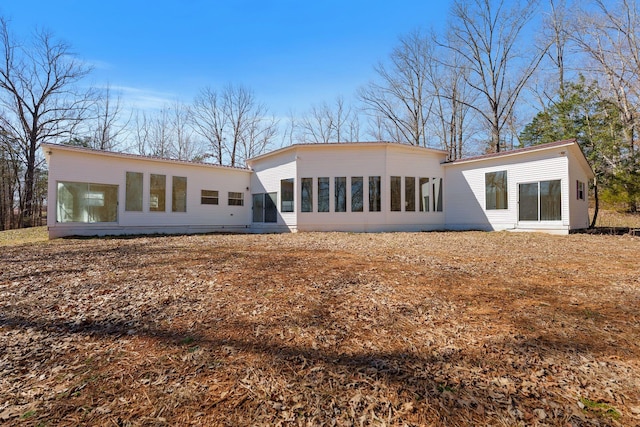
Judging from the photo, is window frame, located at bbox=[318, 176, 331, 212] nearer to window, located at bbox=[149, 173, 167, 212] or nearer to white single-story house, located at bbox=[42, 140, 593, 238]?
white single-story house, located at bbox=[42, 140, 593, 238]

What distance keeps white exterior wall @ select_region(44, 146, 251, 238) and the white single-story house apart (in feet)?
0.13

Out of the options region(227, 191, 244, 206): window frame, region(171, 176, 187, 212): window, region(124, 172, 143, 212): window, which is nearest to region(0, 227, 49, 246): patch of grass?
region(124, 172, 143, 212): window

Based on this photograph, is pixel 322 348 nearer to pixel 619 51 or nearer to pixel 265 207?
pixel 265 207

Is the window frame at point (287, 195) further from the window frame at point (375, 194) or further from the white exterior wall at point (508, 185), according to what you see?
the white exterior wall at point (508, 185)

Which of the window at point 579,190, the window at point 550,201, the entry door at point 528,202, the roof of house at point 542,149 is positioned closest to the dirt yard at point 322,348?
the window at point 550,201

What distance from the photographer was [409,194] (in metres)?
13.5

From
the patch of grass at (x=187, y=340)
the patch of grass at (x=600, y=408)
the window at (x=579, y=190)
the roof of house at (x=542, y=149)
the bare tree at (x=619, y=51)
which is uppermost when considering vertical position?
the bare tree at (x=619, y=51)

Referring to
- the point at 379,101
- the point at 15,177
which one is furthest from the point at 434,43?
the point at 15,177

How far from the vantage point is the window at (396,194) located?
13234mm

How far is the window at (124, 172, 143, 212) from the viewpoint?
12.4 m

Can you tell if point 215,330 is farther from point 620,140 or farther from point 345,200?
point 620,140

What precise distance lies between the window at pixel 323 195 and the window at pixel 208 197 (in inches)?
214

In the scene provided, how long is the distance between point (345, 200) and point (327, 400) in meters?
11.6

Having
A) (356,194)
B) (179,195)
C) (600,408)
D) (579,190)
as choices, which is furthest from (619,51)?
(179,195)
